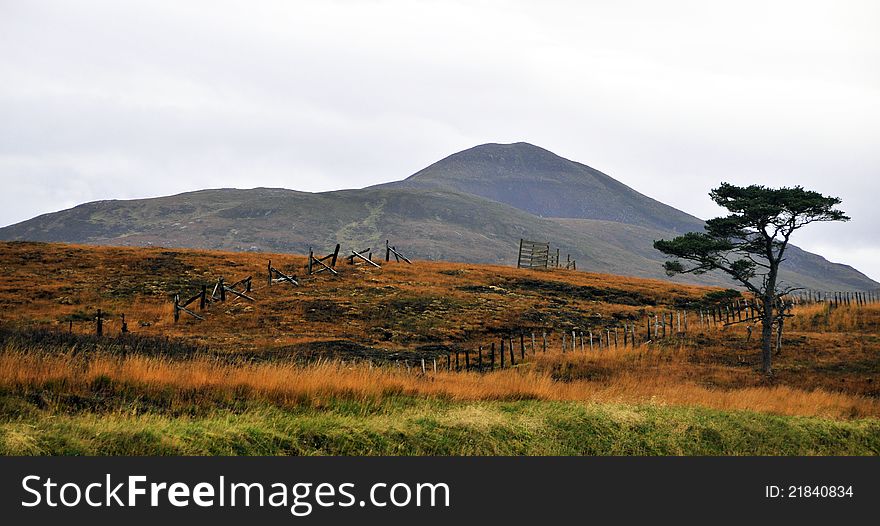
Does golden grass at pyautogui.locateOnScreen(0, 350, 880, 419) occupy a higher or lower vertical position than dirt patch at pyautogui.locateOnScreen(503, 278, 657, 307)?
lower

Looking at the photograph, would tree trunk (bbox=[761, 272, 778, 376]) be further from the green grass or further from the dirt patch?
the dirt patch

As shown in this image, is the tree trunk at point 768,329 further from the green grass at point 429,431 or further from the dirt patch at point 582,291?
the dirt patch at point 582,291

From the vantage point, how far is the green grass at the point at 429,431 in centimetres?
1092

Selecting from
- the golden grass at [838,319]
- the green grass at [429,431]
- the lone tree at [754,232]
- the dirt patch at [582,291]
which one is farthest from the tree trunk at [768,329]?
the dirt patch at [582,291]

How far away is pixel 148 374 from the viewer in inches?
579

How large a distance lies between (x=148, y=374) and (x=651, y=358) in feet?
90.8

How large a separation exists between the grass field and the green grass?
0.15 ft

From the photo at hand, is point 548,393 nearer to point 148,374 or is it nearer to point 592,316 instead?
point 148,374

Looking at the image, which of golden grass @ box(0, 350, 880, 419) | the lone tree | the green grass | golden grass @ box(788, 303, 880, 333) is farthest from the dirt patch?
Answer: the green grass

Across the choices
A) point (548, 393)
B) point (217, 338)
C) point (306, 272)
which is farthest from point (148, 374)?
point (306, 272)

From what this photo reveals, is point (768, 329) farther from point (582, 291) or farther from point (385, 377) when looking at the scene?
point (582, 291)

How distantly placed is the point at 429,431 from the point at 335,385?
3331 millimetres

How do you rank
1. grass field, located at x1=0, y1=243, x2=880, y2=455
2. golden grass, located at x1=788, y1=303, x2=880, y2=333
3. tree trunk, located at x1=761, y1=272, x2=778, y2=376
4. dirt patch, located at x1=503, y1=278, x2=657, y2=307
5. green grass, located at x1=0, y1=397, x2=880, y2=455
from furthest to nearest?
dirt patch, located at x1=503, y1=278, x2=657, y2=307, golden grass, located at x1=788, y1=303, x2=880, y2=333, tree trunk, located at x1=761, y1=272, x2=778, y2=376, grass field, located at x1=0, y1=243, x2=880, y2=455, green grass, located at x1=0, y1=397, x2=880, y2=455

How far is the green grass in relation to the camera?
1092cm
